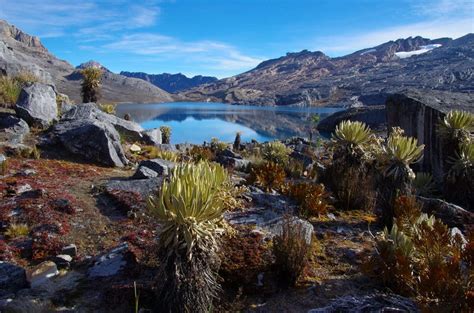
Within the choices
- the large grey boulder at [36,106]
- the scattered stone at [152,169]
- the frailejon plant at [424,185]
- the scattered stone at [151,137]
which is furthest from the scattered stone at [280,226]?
the scattered stone at [151,137]

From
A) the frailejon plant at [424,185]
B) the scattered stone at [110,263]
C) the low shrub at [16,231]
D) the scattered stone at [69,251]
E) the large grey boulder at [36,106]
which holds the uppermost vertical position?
the large grey boulder at [36,106]

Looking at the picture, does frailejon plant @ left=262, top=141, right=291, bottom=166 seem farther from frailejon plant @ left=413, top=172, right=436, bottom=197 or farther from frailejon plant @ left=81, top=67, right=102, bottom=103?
frailejon plant @ left=81, top=67, right=102, bottom=103

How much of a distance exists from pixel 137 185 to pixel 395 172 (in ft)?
18.7

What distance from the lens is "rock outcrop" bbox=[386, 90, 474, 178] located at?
1416 centimetres

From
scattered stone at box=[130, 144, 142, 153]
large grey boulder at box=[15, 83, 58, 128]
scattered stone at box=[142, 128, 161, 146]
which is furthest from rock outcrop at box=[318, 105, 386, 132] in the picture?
large grey boulder at box=[15, 83, 58, 128]

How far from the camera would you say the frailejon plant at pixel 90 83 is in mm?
20828

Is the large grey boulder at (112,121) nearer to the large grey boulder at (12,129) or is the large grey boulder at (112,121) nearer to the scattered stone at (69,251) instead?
the large grey boulder at (12,129)

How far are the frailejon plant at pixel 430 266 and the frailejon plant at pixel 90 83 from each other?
744 inches

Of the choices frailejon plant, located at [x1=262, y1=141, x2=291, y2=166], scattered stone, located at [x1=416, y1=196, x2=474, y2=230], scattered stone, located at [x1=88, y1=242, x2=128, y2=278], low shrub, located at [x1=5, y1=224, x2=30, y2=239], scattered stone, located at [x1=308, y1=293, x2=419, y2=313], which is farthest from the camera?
frailejon plant, located at [x1=262, y1=141, x2=291, y2=166]

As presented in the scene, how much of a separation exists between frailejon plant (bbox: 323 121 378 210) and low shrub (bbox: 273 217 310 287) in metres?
3.85

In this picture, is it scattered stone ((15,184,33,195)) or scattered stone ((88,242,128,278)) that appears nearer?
scattered stone ((88,242,128,278))

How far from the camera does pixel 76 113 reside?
49.5 ft

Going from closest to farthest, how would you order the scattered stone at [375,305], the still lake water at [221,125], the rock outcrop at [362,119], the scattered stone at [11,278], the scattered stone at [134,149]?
the scattered stone at [375,305], the scattered stone at [11,278], the scattered stone at [134,149], the still lake water at [221,125], the rock outcrop at [362,119]

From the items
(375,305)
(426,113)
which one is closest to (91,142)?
(375,305)
